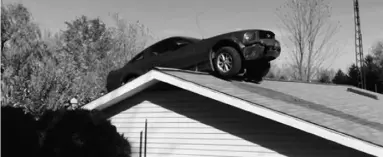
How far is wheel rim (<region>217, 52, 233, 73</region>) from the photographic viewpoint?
29.4 ft

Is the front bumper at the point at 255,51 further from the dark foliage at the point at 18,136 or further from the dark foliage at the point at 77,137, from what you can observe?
the dark foliage at the point at 18,136

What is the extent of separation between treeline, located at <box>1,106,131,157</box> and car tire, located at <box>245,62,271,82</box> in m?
4.08

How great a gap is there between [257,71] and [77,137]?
5213 mm

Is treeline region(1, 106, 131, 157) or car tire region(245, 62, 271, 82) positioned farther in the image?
car tire region(245, 62, 271, 82)

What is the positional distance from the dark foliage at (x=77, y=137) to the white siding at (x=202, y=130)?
89cm

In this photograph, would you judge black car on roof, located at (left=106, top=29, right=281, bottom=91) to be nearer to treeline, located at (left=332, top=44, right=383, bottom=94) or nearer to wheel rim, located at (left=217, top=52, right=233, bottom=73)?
wheel rim, located at (left=217, top=52, right=233, bottom=73)

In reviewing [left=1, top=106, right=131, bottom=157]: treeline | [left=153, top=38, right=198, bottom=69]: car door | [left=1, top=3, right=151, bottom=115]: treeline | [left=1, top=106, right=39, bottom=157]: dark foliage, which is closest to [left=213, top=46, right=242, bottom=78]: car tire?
[left=153, top=38, right=198, bottom=69]: car door

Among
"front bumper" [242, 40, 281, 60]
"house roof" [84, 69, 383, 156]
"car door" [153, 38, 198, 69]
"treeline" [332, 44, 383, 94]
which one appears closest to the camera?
"house roof" [84, 69, 383, 156]

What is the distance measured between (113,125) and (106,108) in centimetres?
70

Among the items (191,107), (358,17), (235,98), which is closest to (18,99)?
(191,107)

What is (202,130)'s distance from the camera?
8656mm

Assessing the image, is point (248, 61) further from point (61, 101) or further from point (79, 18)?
point (79, 18)

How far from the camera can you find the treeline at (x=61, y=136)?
8.73 meters

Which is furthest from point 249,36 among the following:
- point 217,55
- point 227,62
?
point 217,55
